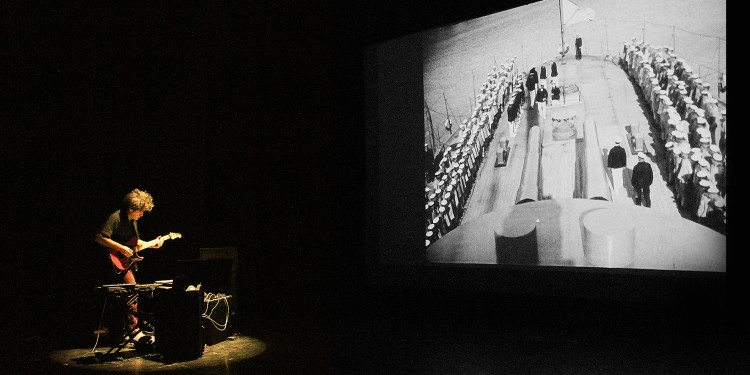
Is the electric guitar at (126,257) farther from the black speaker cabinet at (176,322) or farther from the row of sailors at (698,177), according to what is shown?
the row of sailors at (698,177)

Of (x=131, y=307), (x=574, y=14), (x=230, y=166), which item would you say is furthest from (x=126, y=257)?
(x=574, y=14)

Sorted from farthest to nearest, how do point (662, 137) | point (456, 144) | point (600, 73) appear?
1. point (456, 144)
2. point (600, 73)
3. point (662, 137)

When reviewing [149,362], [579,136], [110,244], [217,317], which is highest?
[579,136]

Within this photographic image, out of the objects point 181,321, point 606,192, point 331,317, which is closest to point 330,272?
point 331,317

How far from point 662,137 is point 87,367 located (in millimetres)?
4019

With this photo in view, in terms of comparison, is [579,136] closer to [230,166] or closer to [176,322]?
[176,322]

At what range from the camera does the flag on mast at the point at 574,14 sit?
13.7 feet

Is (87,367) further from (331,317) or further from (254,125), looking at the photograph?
(254,125)

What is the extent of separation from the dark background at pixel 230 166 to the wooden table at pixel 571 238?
277mm

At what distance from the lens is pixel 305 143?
5965mm

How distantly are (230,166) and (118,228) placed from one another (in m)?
1.84

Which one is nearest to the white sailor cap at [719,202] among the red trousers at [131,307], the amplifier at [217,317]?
the amplifier at [217,317]

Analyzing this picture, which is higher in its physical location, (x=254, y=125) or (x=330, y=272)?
(x=254, y=125)

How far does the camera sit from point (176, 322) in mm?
4008
